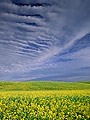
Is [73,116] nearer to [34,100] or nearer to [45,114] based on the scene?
[45,114]

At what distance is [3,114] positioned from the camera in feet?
42.2

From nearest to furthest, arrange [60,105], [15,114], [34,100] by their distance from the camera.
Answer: [15,114] → [60,105] → [34,100]

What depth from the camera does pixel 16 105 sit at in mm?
14797

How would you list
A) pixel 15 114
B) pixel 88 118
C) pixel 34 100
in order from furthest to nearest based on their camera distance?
pixel 34 100, pixel 15 114, pixel 88 118

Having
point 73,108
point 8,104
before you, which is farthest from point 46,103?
point 8,104

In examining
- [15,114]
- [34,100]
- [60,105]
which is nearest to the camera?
[15,114]

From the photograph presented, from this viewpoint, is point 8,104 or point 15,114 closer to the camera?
point 15,114

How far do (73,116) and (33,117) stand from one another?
3198 millimetres

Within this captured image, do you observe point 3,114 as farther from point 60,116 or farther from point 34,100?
point 60,116

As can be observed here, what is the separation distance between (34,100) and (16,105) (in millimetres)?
2019

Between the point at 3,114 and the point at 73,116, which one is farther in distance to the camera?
the point at 3,114

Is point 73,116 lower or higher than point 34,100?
lower

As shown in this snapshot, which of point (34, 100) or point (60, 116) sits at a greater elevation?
point (34, 100)

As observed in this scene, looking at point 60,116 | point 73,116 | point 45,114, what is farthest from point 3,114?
point 73,116
